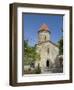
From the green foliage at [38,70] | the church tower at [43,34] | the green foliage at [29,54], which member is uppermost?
the church tower at [43,34]

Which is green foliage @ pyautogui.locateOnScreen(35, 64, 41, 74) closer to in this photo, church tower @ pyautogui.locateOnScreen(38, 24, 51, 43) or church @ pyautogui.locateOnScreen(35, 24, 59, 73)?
church @ pyautogui.locateOnScreen(35, 24, 59, 73)

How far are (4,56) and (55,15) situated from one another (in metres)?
0.45

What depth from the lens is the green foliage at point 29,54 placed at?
1831 mm

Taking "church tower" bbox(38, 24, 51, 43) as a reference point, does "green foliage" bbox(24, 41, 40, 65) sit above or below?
below

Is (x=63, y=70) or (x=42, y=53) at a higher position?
(x=42, y=53)

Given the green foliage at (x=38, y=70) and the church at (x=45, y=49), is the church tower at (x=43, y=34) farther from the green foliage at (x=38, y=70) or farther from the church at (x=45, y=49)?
the green foliage at (x=38, y=70)

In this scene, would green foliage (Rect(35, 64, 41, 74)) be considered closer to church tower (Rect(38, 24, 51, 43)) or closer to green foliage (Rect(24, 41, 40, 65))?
green foliage (Rect(24, 41, 40, 65))

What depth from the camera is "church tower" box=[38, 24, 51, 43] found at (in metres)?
1.87

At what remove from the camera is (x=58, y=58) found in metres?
1.92

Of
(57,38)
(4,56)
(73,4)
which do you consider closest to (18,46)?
(4,56)

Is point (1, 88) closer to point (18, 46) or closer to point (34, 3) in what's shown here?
point (18, 46)

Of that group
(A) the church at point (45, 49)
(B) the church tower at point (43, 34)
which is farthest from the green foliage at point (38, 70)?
(B) the church tower at point (43, 34)

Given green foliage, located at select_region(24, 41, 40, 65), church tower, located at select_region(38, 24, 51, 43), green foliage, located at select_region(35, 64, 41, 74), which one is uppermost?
church tower, located at select_region(38, 24, 51, 43)

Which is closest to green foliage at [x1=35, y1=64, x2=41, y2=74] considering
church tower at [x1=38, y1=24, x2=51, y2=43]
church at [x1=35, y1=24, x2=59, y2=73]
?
church at [x1=35, y1=24, x2=59, y2=73]
